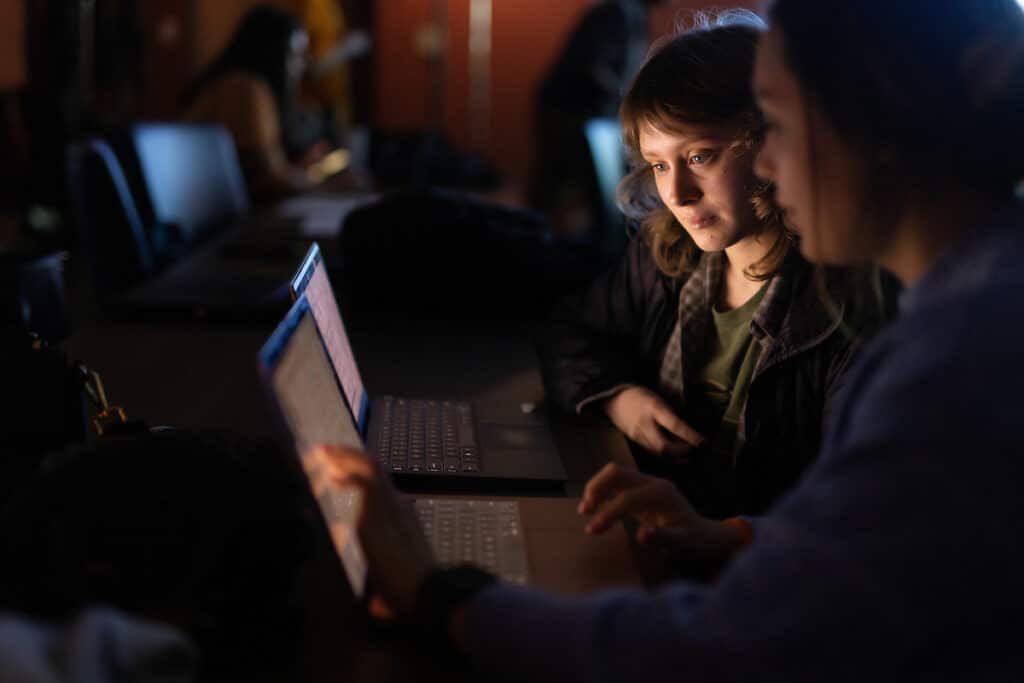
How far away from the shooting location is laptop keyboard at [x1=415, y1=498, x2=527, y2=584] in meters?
0.88

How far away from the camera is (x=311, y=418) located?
83cm

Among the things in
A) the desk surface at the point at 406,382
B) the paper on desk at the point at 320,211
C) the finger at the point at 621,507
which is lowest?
the paper on desk at the point at 320,211

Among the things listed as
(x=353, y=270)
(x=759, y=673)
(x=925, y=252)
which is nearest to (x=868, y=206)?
(x=925, y=252)

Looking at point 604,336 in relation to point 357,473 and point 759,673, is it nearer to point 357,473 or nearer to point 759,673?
point 357,473

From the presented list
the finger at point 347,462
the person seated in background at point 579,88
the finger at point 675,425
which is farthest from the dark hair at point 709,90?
the person seated in background at point 579,88

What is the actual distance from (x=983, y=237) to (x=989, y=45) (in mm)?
121

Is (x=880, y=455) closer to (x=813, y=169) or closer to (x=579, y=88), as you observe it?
(x=813, y=169)

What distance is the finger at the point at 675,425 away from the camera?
3.94 feet

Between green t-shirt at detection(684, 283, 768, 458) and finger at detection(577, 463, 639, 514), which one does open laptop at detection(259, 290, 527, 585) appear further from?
green t-shirt at detection(684, 283, 768, 458)

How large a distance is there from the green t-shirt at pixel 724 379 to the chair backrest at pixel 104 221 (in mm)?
1158

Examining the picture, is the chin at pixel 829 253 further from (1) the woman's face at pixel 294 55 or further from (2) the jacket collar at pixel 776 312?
(1) the woman's face at pixel 294 55

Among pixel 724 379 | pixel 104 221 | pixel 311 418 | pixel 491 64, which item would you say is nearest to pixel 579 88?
pixel 491 64

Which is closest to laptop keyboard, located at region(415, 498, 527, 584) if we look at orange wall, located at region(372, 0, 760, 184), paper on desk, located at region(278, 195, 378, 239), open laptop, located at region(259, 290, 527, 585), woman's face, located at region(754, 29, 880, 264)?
open laptop, located at region(259, 290, 527, 585)

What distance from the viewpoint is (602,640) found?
63 centimetres
